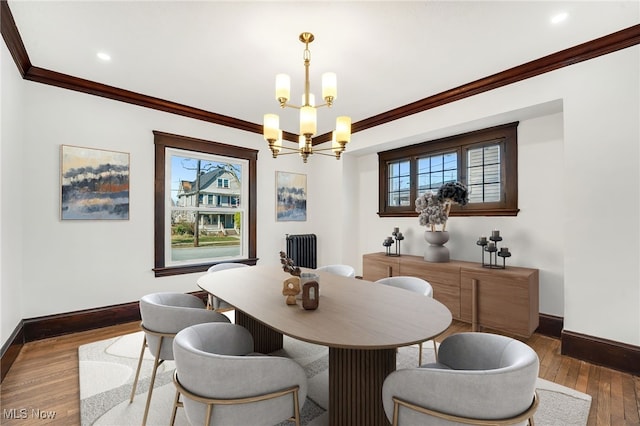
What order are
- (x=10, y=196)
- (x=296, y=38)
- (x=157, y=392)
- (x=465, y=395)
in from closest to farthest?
(x=465, y=395)
(x=157, y=392)
(x=296, y=38)
(x=10, y=196)

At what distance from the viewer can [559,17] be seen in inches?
84.0

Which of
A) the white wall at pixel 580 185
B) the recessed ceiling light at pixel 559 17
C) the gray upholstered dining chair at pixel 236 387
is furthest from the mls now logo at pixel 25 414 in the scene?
the recessed ceiling light at pixel 559 17

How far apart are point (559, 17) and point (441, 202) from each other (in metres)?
1.94

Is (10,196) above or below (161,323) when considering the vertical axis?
above

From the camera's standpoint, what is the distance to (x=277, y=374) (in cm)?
118

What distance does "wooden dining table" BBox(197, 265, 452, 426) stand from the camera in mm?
1244

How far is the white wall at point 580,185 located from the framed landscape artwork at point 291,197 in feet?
8.81

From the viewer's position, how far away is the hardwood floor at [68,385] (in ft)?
5.91

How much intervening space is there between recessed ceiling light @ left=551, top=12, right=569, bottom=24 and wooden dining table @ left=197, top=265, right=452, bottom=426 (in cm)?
228

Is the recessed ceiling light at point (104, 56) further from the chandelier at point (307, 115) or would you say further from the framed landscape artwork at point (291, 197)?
the framed landscape artwork at point (291, 197)

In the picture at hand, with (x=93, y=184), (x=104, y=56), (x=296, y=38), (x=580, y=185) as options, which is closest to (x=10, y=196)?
(x=93, y=184)

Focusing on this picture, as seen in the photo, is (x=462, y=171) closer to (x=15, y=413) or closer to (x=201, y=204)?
(x=201, y=204)

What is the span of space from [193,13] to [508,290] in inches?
142

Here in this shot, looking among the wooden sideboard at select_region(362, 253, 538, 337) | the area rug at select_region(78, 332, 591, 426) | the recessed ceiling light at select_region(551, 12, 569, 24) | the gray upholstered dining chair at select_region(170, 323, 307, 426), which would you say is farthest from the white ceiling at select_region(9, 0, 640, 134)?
the area rug at select_region(78, 332, 591, 426)
